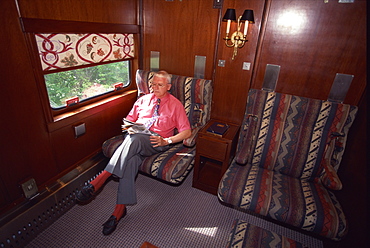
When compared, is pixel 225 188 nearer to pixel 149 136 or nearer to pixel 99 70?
pixel 149 136

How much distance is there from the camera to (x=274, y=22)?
2.26m

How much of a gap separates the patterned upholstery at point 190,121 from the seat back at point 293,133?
1.76 feet

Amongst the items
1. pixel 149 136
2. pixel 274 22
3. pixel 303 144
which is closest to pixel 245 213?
pixel 303 144

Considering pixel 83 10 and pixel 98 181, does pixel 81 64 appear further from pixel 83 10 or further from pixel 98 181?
pixel 98 181

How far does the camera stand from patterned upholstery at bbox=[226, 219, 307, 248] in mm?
1676

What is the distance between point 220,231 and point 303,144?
4.08ft

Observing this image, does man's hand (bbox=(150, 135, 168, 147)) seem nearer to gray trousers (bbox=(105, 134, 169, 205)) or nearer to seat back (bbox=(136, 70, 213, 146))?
gray trousers (bbox=(105, 134, 169, 205))

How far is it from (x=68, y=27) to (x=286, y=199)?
2.60 meters

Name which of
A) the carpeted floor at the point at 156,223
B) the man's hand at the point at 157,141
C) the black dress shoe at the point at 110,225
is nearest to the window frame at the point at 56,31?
the man's hand at the point at 157,141

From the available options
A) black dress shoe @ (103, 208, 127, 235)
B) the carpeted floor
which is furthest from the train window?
black dress shoe @ (103, 208, 127, 235)

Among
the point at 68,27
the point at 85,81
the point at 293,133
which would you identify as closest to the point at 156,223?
the point at 293,133

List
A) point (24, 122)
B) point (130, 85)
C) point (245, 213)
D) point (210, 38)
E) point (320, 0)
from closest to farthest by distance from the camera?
point (24, 122) < point (320, 0) < point (245, 213) < point (210, 38) < point (130, 85)

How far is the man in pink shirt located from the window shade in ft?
2.40

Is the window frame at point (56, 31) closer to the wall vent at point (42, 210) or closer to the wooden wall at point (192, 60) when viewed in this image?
the wooden wall at point (192, 60)
